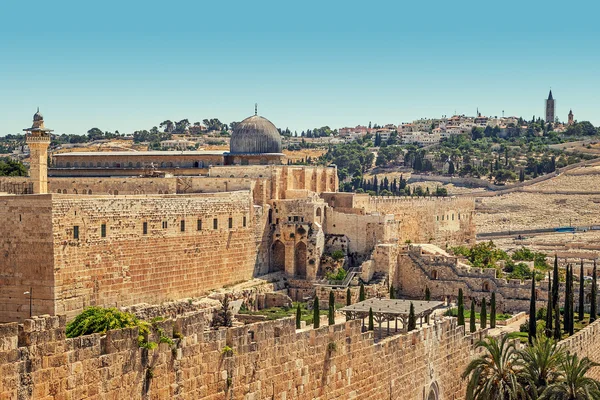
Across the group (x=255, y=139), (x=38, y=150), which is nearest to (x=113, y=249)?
(x=38, y=150)

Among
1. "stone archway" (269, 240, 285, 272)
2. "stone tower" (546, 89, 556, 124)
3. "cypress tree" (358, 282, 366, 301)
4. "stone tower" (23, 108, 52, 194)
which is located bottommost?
"cypress tree" (358, 282, 366, 301)

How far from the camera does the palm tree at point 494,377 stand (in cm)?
2094

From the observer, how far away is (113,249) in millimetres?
32312

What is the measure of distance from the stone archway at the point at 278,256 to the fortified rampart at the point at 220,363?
21759mm

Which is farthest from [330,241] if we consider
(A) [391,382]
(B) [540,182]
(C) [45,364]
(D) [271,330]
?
(B) [540,182]

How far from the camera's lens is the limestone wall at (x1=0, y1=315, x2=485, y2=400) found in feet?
36.7

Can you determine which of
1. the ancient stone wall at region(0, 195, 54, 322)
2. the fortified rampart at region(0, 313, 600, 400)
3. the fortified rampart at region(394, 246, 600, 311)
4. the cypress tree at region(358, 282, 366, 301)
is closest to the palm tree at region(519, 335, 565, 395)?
the fortified rampart at region(0, 313, 600, 400)

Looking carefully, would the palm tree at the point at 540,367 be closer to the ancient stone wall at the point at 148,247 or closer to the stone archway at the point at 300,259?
the ancient stone wall at the point at 148,247

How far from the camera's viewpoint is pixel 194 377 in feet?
44.4

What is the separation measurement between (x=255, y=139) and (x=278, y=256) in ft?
21.6

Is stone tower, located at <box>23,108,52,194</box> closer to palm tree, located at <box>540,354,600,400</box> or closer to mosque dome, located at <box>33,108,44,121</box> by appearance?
mosque dome, located at <box>33,108,44,121</box>

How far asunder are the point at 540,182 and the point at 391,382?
8012 cm

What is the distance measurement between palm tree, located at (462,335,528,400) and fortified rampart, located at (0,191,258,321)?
533 inches

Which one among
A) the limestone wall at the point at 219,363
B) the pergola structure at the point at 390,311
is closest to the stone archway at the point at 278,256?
the pergola structure at the point at 390,311
